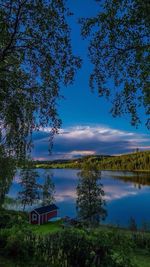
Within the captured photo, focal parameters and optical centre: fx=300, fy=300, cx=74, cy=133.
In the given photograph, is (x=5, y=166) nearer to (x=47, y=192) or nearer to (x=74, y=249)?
(x=74, y=249)

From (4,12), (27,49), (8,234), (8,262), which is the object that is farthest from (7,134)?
(8,234)

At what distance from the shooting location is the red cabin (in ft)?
133

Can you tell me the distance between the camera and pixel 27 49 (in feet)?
27.0

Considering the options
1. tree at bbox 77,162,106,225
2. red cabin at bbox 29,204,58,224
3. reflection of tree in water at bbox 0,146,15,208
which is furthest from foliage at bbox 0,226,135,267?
tree at bbox 77,162,106,225

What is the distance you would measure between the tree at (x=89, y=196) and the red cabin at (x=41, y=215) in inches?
174

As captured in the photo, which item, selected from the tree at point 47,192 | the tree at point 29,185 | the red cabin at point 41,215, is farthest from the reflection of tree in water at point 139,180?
the red cabin at point 41,215

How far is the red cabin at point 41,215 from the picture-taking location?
133 ft

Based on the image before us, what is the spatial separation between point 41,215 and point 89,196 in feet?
29.1

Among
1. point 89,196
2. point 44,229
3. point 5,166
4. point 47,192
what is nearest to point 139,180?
point 47,192

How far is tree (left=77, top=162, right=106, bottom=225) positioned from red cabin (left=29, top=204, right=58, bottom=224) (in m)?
4.42

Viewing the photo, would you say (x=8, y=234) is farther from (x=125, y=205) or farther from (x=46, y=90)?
(x=125, y=205)

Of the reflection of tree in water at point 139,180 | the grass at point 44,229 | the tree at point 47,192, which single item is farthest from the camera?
the reflection of tree in water at point 139,180

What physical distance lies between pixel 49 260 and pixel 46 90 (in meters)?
6.35

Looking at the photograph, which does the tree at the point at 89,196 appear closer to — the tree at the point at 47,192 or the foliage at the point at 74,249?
the tree at the point at 47,192
